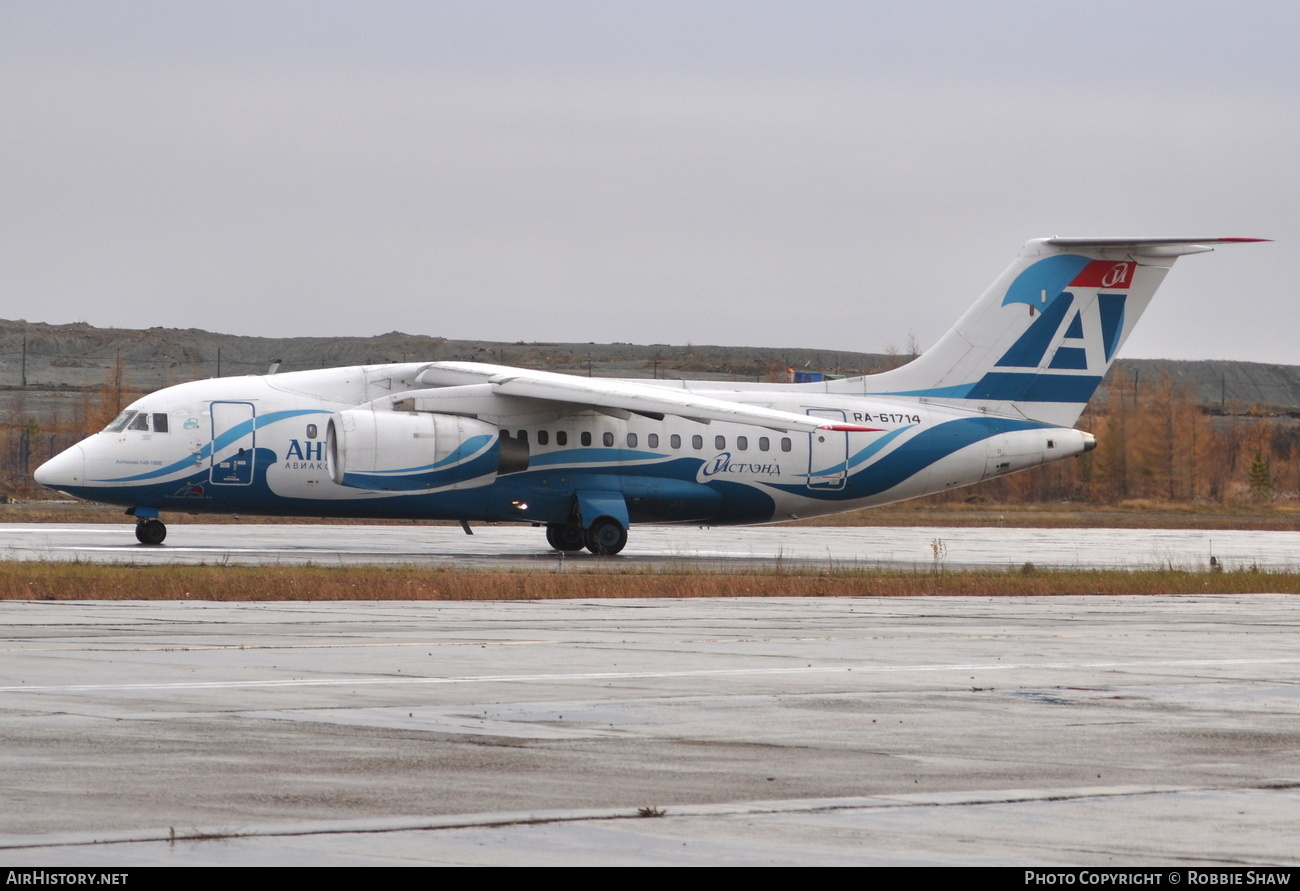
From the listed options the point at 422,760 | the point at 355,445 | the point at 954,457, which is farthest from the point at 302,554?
the point at 422,760

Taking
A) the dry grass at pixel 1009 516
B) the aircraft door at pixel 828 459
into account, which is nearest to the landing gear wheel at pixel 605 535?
the aircraft door at pixel 828 459

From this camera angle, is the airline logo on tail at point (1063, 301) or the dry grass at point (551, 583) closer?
the dry grass at point (551, 583)

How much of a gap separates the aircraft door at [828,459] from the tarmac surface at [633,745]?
1631 centimetres

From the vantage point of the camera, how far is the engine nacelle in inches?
1128

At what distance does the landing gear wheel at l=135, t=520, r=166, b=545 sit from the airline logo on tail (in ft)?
52.6

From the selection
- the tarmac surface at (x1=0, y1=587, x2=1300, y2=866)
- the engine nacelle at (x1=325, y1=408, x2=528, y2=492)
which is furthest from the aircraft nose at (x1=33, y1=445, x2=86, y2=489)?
the tarmac surface at (x1=0, y1=587, x2=1300, y2=866)

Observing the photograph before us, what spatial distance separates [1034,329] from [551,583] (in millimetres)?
15299

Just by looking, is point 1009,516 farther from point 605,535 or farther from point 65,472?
point 65,472

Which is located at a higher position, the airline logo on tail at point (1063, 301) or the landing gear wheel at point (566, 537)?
the airline logo on tail at point (1063, 301)

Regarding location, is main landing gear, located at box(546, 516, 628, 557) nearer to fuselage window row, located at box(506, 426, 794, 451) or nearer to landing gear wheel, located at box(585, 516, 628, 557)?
landing gear wheel, located at box(585, 516, 628, 557)

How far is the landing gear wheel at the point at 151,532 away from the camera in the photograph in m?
30.2

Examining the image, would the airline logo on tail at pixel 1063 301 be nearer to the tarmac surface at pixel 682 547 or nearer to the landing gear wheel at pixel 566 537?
the tarmac surface at pixel 682 547

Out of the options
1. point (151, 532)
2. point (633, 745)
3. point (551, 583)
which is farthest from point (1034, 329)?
point (633, 745)

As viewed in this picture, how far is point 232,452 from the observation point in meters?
29.1
